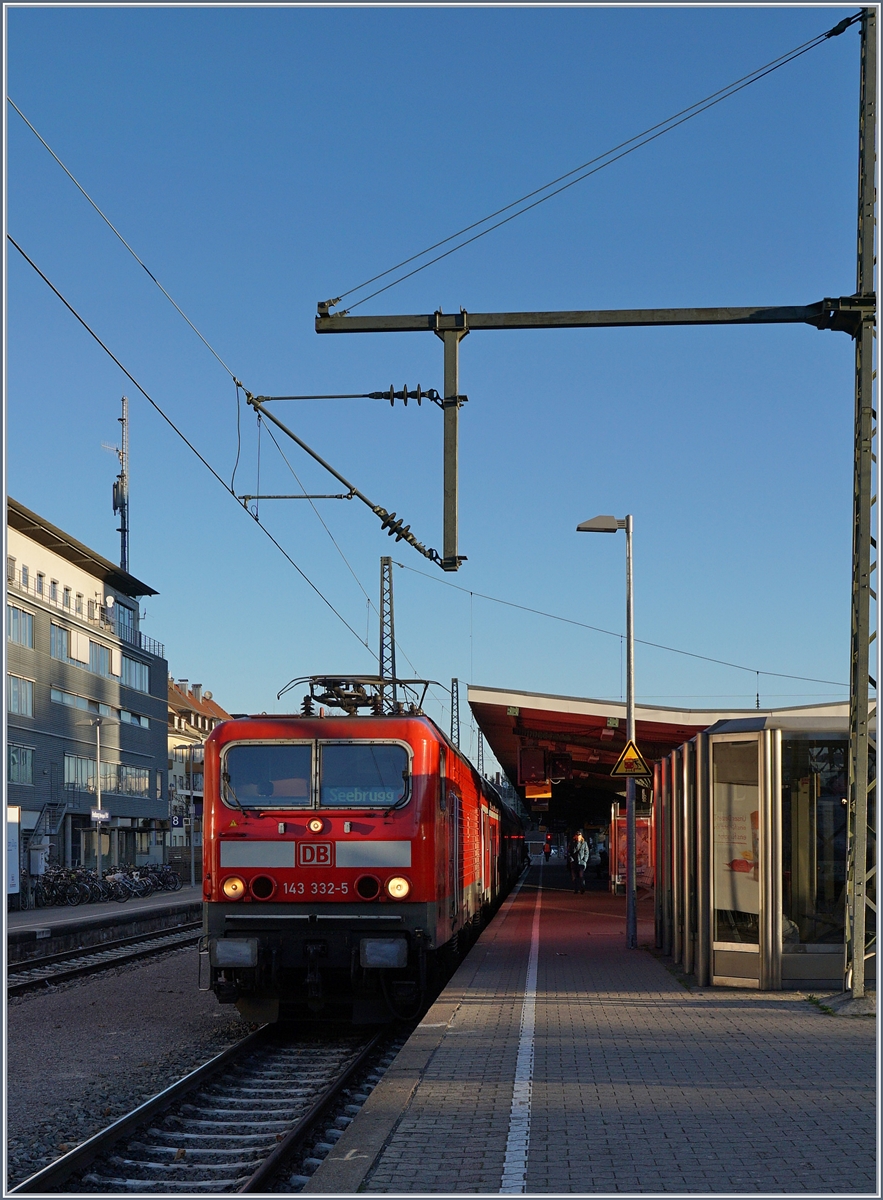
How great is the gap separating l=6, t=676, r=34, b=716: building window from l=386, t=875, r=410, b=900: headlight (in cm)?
3799

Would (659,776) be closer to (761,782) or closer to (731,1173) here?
(761,782)

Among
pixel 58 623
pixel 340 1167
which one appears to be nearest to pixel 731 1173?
pixel 340 1167

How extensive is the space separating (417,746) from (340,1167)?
5951 mm

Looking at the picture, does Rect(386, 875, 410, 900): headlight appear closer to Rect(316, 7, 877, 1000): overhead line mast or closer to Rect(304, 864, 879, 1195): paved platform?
Rect(304, 864, 879, 1195): paved platform

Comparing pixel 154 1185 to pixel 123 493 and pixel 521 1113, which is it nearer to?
pixel 521 1113

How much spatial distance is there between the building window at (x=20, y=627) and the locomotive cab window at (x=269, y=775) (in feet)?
118

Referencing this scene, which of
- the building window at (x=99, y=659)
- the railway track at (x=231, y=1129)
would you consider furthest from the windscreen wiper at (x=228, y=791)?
the building window at (x=99, y=659)

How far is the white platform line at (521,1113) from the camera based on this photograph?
6.07 metres

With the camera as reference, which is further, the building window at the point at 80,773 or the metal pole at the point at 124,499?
the metal pole at the point at 124,499

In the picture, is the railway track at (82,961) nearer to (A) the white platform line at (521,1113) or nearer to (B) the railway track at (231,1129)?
(B) the railway track at (231,1129)

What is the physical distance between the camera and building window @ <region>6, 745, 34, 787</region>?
1849 inches

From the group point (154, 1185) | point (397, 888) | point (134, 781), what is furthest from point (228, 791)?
point (134, 781)

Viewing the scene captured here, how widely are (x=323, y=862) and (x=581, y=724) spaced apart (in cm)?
1850

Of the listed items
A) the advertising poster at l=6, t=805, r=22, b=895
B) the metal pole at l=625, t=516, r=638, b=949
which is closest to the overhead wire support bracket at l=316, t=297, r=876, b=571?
the metal pole at l=625, t=516, r=638, b=949
